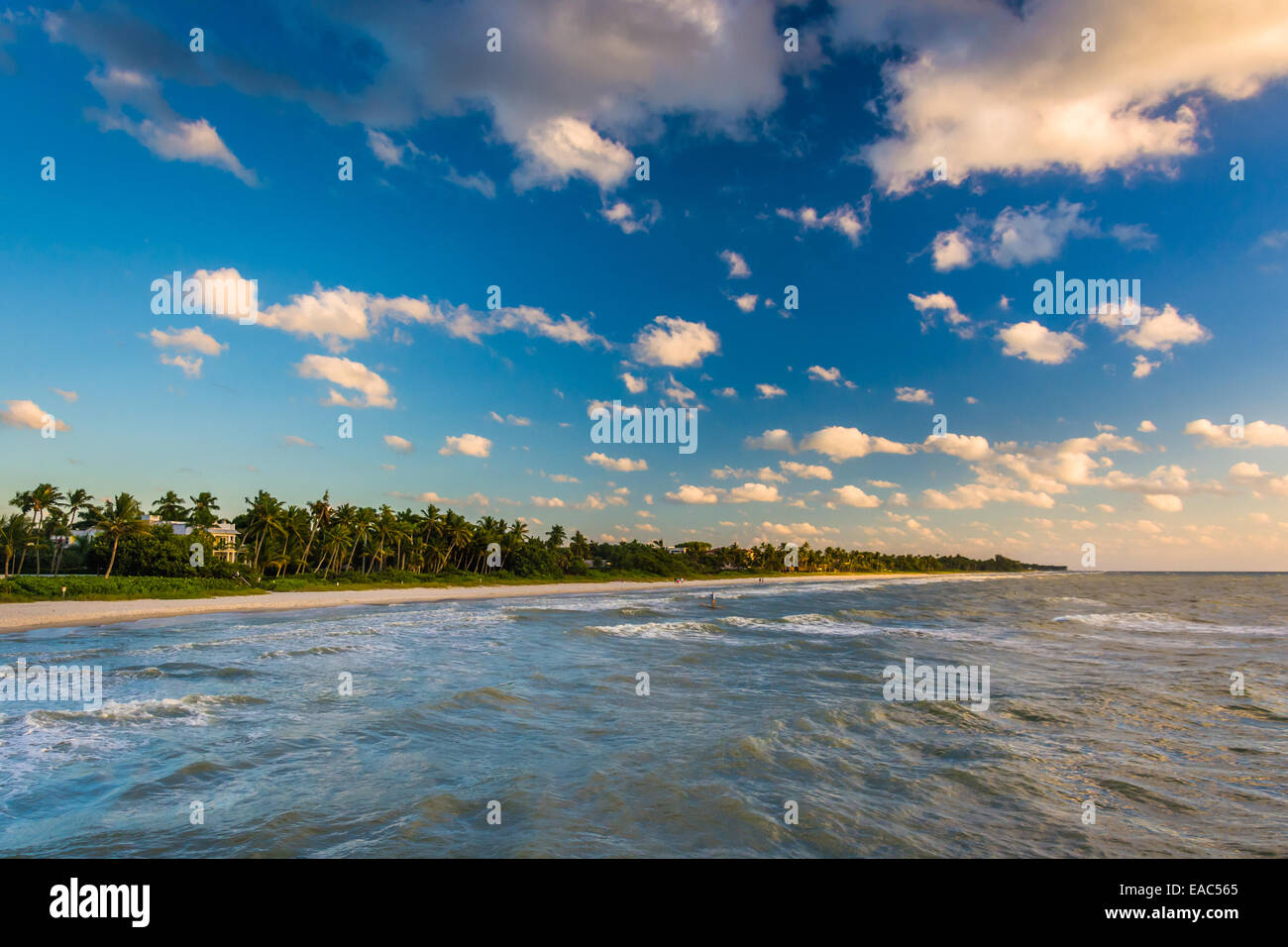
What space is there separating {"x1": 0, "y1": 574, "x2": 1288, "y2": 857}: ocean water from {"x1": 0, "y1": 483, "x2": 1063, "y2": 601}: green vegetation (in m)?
35.5

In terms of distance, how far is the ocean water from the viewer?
8.63 m

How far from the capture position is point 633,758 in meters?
12.2

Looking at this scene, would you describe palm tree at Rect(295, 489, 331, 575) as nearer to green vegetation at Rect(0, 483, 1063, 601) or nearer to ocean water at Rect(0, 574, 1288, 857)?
green vegetation at Rect(0, 483, 1063, 601)

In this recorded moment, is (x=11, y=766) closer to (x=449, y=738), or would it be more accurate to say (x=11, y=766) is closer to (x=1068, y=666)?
(x=449, y=738)

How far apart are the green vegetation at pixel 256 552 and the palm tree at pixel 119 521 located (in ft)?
0.31

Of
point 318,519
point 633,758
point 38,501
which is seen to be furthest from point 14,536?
point 633,758

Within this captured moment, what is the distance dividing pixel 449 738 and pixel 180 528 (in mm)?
109617

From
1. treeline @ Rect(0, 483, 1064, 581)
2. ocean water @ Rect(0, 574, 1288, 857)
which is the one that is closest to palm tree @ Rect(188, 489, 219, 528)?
treeline @ Rect(0, 483, 1064, 581)

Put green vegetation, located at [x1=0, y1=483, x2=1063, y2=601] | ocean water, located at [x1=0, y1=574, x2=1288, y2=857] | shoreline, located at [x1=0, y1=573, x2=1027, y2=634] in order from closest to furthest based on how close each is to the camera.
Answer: ocean water, located at [x1=0, y1=574, x2=1288, y2=857] → shoreline, located at [x1=0, y1=573, x2=1027, y2=634] → green vegetation, located at [x1=0, y1=483, x2=1063, y2=601]

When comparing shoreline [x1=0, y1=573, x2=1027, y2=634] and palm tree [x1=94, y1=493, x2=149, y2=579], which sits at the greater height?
palm tree [x1=94, y1=493, x2=149, y2=579]

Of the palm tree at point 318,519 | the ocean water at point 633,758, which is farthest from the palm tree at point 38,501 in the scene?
the ocean water at point 633,758

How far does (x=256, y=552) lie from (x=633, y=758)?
72.6m

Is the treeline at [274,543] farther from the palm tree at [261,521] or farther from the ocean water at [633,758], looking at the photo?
the ocean water at [633,758]
